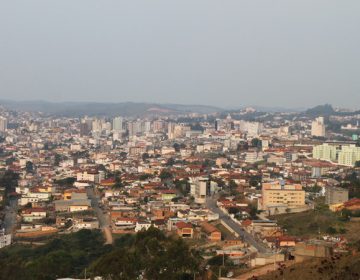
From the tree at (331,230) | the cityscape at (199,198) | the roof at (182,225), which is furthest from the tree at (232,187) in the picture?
the tree at (331,230)

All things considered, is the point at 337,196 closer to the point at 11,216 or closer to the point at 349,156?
the point at 11,216

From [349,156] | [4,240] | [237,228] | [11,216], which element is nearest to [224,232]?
[237,228]

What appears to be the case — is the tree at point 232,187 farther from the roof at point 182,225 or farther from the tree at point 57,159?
the tree at point 57,159

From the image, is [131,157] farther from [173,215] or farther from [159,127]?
[159,127]

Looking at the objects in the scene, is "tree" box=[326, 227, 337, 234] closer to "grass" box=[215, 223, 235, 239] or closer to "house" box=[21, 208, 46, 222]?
"grass" box=[215, 223, 235, 239]

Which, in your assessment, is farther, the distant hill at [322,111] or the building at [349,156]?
the distant hill at [322,111]

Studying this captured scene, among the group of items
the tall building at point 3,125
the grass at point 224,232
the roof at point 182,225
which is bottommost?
the tall building at point 3,125

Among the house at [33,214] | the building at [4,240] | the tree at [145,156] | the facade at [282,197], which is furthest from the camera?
the tree at [145,156]

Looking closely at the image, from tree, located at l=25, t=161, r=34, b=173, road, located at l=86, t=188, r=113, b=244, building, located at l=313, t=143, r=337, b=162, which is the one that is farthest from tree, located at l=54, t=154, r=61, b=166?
building, located at l=313, t=143, r=337, b=162
